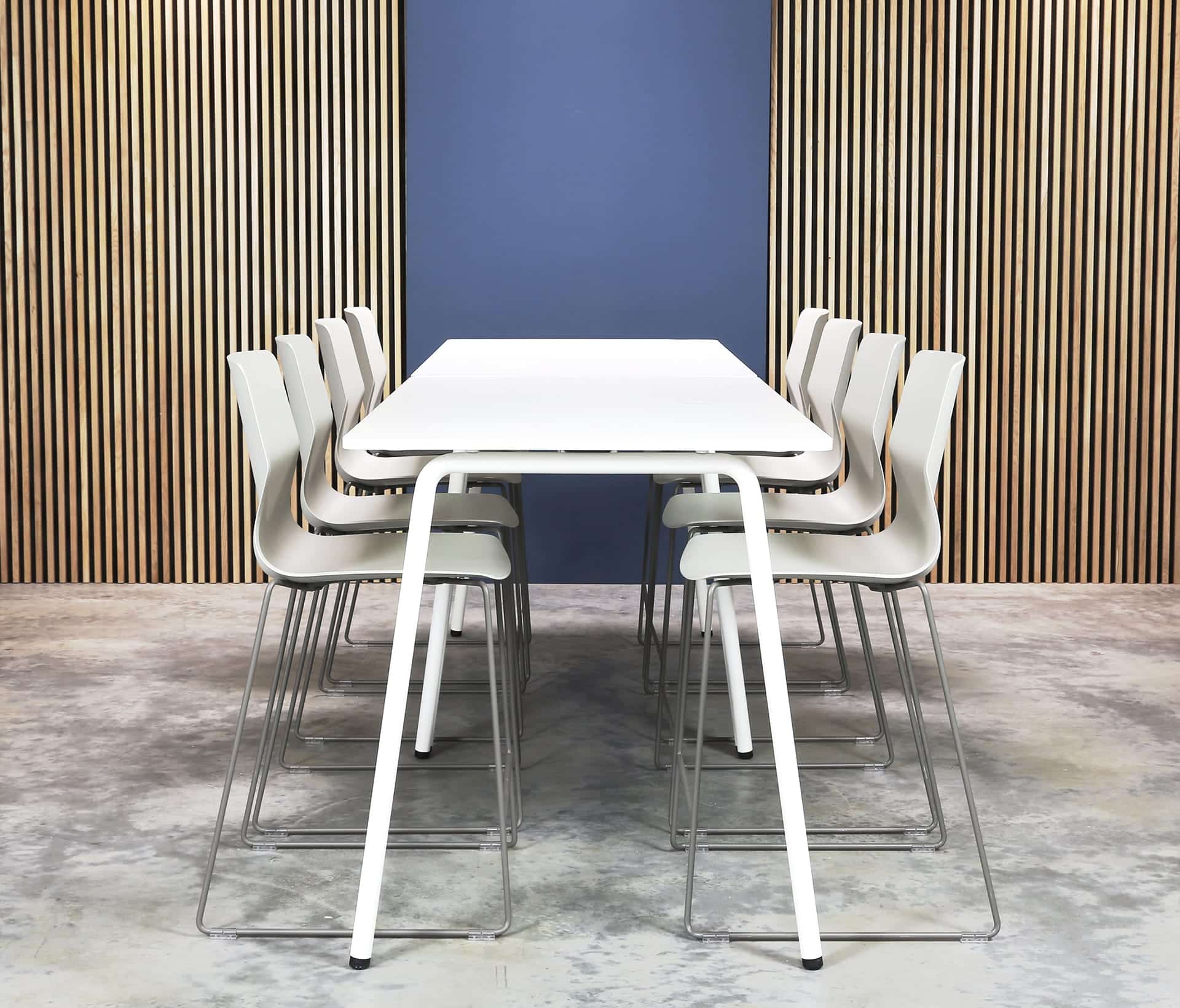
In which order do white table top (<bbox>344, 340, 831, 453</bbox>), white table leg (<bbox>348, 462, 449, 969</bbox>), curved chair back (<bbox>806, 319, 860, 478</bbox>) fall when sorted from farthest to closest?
curved chair back (<bbox>806, 319, 860, 478</bbox>) < white table leg (<bbox>348, 462, 449, 969</bbox>) < white table top (<bbox>344, 340, 831, 453</bbox>)

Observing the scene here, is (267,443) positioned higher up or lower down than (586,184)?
lower down

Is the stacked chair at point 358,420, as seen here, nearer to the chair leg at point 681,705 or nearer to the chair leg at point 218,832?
the chair leg at point 681,705

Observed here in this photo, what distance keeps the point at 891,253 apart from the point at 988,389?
745 mm

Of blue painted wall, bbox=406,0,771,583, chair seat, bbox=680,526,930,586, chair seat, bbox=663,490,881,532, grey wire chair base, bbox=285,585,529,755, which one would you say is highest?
blue painted wall, bbox=406,0,771,583

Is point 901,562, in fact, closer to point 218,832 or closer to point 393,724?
point 393,724

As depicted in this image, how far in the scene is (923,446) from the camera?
3.22 m

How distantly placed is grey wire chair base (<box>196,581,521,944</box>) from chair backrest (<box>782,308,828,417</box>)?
72.1 inches

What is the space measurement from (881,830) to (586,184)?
3.80 m

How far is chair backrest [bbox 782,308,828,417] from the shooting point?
514cm

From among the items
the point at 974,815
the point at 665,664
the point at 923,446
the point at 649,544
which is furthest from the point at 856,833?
the point at 649,544

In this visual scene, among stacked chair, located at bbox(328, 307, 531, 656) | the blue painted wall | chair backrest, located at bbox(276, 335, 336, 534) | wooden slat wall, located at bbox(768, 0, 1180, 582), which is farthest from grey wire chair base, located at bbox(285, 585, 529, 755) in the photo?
wooden slat wall, located at bbox(768, 0, 1180, 582)

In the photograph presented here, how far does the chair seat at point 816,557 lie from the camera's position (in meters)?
3.07

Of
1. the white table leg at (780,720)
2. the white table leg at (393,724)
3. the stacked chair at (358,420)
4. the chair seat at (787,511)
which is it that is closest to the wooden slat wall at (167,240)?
the stacked chair at (358,420)

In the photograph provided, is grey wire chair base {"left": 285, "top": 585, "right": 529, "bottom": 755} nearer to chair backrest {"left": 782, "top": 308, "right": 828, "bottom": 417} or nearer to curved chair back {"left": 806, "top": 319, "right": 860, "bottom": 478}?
curved chair back {"left": 806, "top": 319, "right": 860, "bottom": 478}
